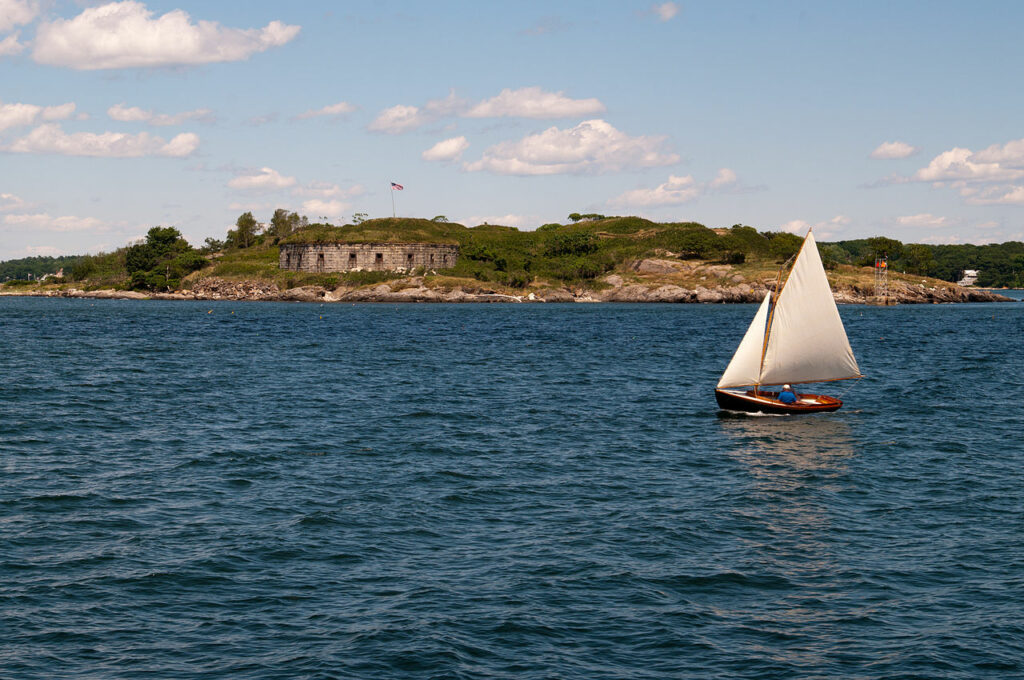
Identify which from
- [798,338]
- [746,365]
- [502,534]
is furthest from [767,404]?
[502,534]

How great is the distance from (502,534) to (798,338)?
2647 cm

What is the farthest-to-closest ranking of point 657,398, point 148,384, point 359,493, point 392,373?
point 392,373, point 148,384, point 657,398, point 359,493

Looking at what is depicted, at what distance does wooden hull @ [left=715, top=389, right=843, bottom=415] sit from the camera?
150 ft

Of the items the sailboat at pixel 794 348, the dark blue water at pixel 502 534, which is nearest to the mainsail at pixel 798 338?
the sailboat at pixel 794 348

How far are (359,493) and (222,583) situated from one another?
27.7ft

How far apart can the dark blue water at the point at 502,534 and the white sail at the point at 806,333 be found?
2.65m

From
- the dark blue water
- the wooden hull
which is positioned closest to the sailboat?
the wooden hull

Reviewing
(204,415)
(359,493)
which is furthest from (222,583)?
(204,415)

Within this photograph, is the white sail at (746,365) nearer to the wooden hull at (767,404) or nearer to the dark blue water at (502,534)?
the wooden hull at (767,404)

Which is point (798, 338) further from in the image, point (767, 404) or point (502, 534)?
point (502, 534)

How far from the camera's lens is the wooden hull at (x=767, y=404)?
150 ft

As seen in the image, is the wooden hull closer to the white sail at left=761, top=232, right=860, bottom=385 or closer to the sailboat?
the sailboat

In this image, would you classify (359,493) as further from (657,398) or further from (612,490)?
(657,398)

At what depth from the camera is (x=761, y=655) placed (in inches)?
706
